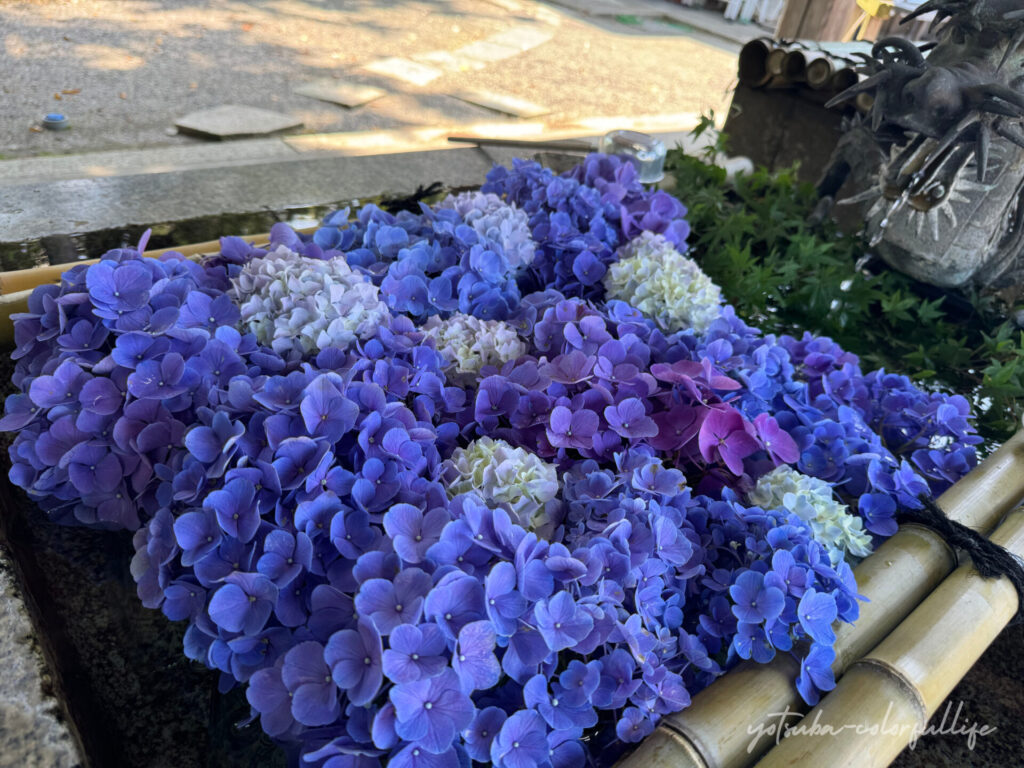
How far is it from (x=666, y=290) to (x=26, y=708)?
1.47m

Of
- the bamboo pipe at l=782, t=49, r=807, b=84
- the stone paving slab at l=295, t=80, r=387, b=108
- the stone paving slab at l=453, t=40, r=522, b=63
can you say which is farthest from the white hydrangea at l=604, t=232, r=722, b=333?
the stone paving slab at l=453, t=40, r=522, b=63

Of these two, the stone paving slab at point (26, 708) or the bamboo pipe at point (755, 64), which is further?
the bamboo pipe at point (755, 64)

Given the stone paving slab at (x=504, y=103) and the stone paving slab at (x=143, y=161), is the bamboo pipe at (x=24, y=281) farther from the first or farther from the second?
the stone paving slab at (x=504, y=103)

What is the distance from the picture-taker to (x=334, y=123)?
5281 millimetres

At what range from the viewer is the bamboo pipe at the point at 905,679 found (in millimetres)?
1096

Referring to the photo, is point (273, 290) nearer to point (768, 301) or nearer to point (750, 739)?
point (750, 739)

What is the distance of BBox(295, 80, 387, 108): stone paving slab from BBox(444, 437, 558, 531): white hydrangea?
508cm

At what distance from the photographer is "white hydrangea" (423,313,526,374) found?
5.14ft

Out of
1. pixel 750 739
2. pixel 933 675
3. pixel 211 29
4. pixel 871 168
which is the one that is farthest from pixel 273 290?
pixel 211 29

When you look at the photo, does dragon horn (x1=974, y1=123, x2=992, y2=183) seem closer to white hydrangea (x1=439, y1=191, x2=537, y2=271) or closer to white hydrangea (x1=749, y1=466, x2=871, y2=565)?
white hydrangea (x1=749, y1=466, x2=871, y2=565)

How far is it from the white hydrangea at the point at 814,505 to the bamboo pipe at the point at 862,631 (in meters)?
0.08

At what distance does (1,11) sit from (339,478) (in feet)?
24.6

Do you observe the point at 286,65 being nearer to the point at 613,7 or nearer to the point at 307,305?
the point at 307,305

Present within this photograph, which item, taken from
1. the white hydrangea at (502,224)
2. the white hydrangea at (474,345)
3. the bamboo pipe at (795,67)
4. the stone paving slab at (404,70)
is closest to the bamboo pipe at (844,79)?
the bamboo pipe at (795,67)
